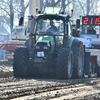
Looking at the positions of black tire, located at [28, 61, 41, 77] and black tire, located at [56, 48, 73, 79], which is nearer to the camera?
black tire, located at [56, 48, 73, 79]

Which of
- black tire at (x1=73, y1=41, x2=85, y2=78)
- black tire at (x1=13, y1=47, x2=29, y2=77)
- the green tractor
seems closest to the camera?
the green tractor

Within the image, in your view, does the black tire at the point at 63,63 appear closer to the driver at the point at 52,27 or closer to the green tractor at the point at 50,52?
the green tractor at the point at 50,52

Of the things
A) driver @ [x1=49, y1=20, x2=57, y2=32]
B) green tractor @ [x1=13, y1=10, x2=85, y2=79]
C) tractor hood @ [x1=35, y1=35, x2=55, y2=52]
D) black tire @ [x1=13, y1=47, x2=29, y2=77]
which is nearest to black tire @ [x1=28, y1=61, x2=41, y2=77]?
green tractor @ [x1=13, y1=10, x2=85, y2=79]

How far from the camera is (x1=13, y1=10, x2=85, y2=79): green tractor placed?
1105 cm

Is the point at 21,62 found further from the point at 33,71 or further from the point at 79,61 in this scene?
the point at 79,61

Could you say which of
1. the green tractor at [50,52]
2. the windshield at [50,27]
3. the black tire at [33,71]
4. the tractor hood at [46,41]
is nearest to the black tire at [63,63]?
the green tractor at [50,52]

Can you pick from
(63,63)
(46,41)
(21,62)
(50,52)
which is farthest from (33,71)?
(63,63)

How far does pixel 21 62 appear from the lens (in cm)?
1138

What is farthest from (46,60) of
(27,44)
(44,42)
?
(27,44)

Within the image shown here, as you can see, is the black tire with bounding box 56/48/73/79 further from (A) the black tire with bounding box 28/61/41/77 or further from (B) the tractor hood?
(A) the black tire with bounding box 28/61/41/77

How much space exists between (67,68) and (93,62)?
3756mm

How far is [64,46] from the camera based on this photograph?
12023mm

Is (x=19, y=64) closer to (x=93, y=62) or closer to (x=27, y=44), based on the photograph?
(x=27, y=44)

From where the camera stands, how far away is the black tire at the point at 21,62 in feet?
37.3
